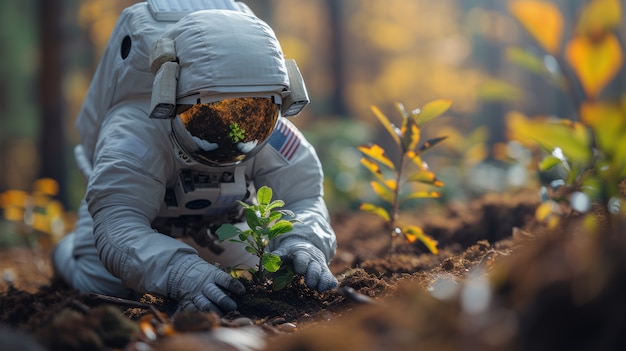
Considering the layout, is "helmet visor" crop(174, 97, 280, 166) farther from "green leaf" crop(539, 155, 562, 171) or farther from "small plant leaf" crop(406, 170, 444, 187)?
"green leaf" crop(539, 155, 562, 171)

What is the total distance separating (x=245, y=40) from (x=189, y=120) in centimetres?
32

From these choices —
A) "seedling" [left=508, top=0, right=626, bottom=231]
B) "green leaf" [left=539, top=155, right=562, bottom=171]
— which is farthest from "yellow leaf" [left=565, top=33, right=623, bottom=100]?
"green leaf" [left=539, top=155, right=562, bottom=171]

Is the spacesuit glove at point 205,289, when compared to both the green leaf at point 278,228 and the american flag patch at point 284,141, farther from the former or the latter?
the american flag patch at point 284,141

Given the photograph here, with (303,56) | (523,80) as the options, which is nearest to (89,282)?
(303,56)

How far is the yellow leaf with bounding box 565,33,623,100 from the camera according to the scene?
184 centimetres

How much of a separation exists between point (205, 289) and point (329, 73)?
12.8 m

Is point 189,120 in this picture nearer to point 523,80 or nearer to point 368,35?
point 368,35

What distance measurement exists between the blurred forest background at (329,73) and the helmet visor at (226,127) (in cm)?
454

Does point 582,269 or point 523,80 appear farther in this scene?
point 523,80

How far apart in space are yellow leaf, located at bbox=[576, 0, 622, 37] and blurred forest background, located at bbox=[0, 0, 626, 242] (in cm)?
516

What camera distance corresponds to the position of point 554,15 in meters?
1.97

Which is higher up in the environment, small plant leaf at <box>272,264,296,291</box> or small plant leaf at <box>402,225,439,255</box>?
small plant leaf at <box>272,264,296,291</box>

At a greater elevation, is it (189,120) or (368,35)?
(189,120)

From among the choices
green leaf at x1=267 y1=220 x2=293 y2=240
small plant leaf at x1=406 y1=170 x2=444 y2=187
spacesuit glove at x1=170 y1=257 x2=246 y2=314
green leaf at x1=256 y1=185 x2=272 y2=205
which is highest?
green leaf at x1=256 y1=185 x2=272 y2=205
